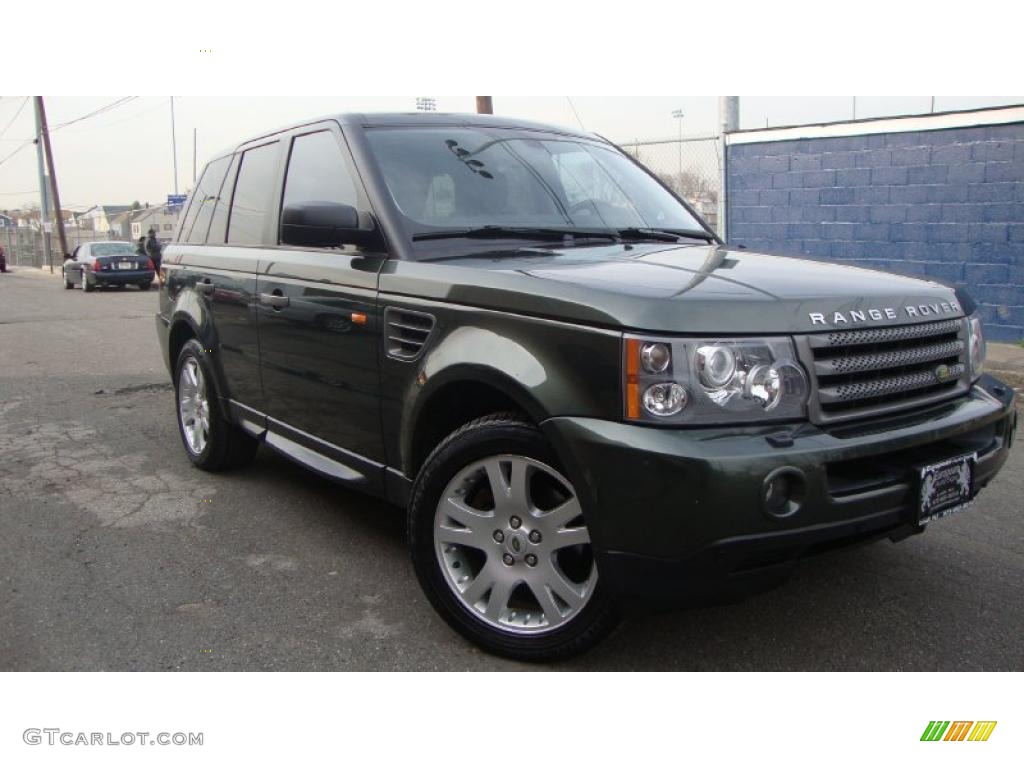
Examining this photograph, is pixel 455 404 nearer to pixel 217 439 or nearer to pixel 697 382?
pixel 697 382

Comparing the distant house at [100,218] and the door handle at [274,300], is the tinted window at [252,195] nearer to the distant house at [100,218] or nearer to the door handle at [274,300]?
the door handle at [274,300]

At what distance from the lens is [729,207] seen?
12609 millimetres

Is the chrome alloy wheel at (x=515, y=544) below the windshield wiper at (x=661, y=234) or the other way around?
below

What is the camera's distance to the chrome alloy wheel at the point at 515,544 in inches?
110

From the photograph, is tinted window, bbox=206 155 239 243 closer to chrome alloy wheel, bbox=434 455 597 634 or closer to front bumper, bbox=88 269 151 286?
chrome alloy wheel, bbox=434 455 597 634

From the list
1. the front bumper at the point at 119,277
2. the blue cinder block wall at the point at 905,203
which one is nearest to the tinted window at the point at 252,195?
the blue cinder block wall at the point at 905,203

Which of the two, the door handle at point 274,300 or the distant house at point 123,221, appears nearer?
the door handle at point 274,300

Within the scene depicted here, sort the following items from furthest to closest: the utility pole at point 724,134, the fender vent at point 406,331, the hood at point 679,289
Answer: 1. the utility pole at point 724,134
2. the fender vent at point 406,331
3. the hood at point 679,289

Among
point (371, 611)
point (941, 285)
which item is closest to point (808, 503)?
point (941, 285)

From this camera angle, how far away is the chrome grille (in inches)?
103

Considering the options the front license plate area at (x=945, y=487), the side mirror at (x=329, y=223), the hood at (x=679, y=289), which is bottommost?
the front license plate area at (x=945, y=487)

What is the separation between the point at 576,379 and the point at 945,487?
1189 mm

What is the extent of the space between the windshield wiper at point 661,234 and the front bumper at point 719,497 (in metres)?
1.45
